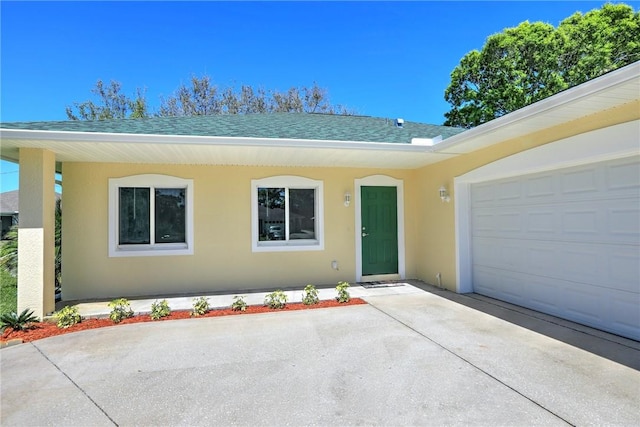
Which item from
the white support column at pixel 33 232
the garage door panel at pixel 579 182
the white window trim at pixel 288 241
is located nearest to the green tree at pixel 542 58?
the white window trim at pixel 288 241

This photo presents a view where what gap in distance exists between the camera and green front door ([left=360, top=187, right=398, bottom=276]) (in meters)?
7.90

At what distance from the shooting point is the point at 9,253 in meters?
6.50

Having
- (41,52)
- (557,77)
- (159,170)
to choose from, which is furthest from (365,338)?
(557,77)

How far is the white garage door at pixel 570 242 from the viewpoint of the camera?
13.1 ft

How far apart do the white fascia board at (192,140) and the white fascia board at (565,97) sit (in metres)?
1.39

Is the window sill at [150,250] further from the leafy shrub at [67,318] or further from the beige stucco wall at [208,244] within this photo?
the leafy shrub at [67,318]

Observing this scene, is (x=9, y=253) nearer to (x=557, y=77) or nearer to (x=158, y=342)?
(x=158, y=342)

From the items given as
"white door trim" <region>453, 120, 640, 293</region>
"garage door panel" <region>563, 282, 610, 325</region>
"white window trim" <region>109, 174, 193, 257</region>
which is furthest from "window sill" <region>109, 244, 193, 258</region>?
"garage door panel" <region>563, 282, 610, 325</region>

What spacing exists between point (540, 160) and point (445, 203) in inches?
91.8

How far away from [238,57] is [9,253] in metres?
14.2

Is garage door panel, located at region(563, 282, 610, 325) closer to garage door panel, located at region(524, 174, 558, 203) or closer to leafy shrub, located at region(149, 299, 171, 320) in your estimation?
garage door panel, located at region(524, 174, 558, 203)

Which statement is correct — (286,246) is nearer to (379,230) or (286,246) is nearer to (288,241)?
(288,241)

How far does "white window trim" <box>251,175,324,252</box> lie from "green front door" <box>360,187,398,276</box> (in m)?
1.03

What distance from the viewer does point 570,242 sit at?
15.3ft
